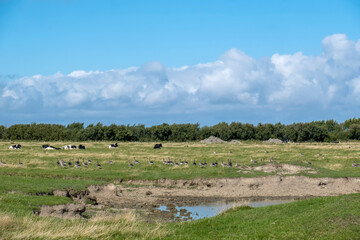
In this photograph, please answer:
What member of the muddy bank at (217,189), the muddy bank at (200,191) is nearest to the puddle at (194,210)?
the muddy bank at (200,191)

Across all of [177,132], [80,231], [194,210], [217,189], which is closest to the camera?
[80,231]

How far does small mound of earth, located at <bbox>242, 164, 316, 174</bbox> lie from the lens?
3550 centimetres

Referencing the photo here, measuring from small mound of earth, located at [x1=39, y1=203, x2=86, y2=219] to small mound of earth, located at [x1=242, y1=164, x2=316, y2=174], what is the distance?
19116 mm

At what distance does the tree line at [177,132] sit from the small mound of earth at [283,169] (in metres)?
81.5

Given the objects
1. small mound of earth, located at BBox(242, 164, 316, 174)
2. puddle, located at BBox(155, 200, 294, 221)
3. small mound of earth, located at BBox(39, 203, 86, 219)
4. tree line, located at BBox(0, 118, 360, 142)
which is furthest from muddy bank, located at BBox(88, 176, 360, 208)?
tree line, located at BBox(0, 118, 360, 142)

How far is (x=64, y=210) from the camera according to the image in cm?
2075

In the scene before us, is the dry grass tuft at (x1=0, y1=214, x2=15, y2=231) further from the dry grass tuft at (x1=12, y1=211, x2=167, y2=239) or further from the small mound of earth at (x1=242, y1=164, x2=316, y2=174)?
the small mound of earth at (x1=242, y1=164, x2=316, y2=174)

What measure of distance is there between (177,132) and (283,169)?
8580 centimetres

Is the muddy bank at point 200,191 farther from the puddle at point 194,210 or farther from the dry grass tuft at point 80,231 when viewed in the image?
the dry grass tuft at point 80,231

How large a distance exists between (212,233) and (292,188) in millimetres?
18871

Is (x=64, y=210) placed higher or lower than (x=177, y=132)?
lower

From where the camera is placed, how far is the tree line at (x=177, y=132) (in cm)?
11619

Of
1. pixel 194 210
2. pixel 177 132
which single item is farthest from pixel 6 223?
pixel 177 132

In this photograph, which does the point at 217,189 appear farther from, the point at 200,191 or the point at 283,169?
the point at 283,169
